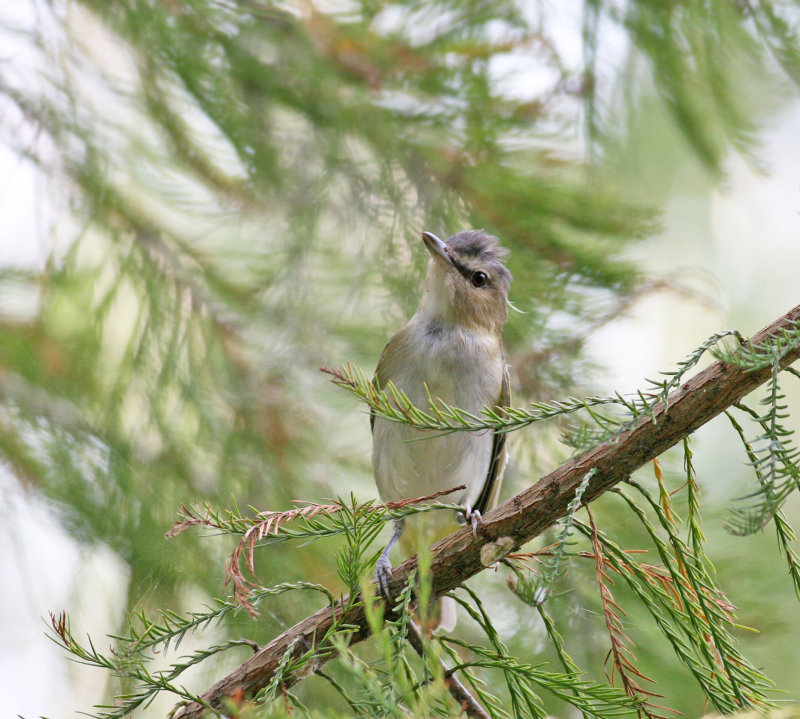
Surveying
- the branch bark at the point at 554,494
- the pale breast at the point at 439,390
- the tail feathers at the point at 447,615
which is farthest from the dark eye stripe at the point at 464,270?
the branch bark at the point at 554,494

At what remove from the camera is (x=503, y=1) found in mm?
2867

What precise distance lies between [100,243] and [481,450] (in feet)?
5.22

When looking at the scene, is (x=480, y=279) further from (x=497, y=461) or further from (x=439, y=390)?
(x=497, y=461)

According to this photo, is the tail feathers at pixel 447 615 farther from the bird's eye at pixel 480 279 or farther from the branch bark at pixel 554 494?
the bird's eye at pixel 480 279

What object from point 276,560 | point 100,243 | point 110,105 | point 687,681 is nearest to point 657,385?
point 687,681

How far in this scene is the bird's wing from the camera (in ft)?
9.95

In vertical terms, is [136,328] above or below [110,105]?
below

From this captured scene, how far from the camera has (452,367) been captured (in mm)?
3061

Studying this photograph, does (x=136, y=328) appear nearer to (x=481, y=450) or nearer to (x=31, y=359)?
(x=31, y=359)

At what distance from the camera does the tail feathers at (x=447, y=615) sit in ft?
9.41

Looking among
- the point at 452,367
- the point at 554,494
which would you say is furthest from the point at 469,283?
the point at 554,494

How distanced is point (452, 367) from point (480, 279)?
0.38 m

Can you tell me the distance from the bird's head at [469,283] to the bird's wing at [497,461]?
25cm

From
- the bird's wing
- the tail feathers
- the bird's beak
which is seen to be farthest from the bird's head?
the tail feathers
